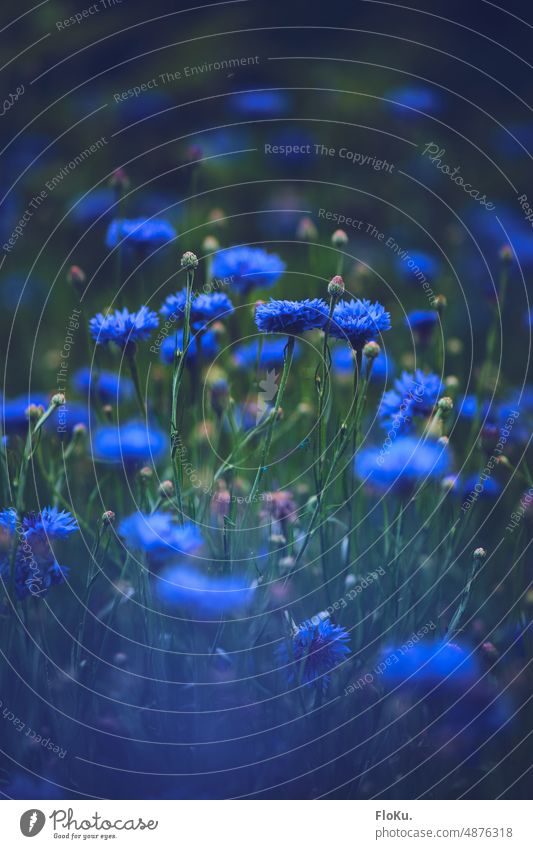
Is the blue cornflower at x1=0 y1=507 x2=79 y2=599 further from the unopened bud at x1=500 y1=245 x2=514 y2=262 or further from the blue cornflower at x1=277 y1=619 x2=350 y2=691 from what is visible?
the unopened bud at x1=500 y1=245 x2=514 y2=262

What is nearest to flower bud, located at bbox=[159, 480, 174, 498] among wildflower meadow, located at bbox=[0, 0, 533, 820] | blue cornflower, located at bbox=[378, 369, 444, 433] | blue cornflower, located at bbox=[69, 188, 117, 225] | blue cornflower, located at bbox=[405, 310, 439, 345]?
wildflower meadow, located at bbox=[0, 0, 533, 820]

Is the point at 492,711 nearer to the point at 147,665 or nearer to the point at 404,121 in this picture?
the point at 147,665

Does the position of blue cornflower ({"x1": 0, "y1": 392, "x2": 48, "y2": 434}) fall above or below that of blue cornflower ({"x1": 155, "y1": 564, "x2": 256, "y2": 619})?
above

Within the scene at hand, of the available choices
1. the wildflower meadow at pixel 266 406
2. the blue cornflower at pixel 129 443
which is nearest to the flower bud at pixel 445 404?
the wildflower meadow at pixel 266 406

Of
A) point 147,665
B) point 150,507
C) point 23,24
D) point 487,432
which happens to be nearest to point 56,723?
point 147,665

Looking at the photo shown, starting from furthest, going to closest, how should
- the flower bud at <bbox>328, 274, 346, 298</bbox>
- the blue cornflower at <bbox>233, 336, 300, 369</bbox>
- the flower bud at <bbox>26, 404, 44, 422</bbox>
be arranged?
the blue cornflower at <bbox>233, 336, 300, 369</bbox> → the flower bud at <bbox>26, 404, 44, 422</bbox> → the flower bud at <bbox>328, 274, 346, 298</bbox>
